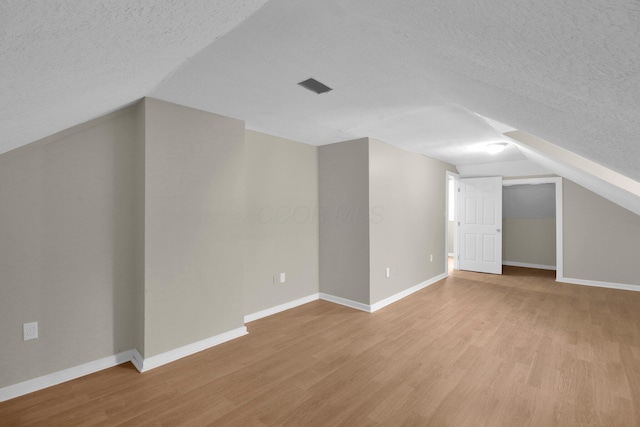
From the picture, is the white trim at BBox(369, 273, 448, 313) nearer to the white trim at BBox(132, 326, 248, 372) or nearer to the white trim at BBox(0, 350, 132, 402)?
the white trim at BBox(132, 326, 248, 372)

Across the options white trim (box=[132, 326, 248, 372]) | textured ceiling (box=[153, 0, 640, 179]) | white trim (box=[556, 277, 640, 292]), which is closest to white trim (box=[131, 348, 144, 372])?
white trim (box=[132, 326, 248, 372])

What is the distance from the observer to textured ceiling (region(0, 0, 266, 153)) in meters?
0.75

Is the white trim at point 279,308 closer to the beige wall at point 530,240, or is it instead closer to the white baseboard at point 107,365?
the white baseboard at point 107,365

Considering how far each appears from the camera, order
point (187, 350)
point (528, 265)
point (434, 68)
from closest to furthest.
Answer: point (434, 68), point (187, 350), point (528, 265)

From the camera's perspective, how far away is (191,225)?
275 centimetres

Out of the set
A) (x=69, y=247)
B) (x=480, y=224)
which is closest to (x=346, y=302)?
(x=69, y=247)

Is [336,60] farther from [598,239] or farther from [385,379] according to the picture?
[598,239]

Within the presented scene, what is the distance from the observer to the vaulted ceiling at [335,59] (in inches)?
28.2

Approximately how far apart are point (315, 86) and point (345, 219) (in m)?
2.22

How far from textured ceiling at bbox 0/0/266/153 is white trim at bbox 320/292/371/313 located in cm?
341

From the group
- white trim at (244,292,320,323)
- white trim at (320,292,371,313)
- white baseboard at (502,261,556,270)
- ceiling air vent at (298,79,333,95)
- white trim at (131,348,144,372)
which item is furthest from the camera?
white baseboard at (502,261,556,270)

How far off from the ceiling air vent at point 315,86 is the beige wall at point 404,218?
1681 mm

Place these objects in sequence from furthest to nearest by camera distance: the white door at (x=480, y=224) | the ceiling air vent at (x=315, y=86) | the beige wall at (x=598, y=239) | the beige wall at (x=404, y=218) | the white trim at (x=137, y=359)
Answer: the white door at (x=480, y=224) → the beige wall at (x=598, y=239) → the beige wall at (x=404, y=218) → the white trim at (x=137, y=359) → the ceiling air vent at (x=315, y=86)

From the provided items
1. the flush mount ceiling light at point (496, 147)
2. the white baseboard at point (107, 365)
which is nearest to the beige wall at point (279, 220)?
the white baseboard at point (107, 365)
